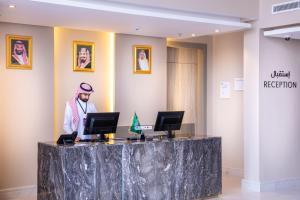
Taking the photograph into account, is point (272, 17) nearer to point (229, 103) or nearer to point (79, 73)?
point (229, 103)

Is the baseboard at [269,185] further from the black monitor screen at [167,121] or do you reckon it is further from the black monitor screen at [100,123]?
the black monitor screen at [100,123]

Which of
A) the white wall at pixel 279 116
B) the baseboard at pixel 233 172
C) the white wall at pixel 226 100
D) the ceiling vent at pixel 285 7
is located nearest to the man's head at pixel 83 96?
the white wall at pixel 279 116

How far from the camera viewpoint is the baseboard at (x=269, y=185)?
857cm

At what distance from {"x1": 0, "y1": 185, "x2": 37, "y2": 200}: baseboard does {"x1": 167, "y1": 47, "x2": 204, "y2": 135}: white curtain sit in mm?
3616

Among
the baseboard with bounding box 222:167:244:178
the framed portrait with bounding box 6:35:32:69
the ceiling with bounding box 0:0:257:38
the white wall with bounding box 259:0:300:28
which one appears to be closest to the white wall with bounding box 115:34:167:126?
the ceiling with bounding box 0:0:257:38

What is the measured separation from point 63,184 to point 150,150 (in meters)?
1.52

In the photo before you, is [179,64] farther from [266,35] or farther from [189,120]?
[266,35]

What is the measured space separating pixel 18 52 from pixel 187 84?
13.6 ft

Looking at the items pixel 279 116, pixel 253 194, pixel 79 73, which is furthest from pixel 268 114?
pixel 79 73

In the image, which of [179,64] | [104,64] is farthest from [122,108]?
[179,64]

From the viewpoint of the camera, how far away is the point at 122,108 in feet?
30.0

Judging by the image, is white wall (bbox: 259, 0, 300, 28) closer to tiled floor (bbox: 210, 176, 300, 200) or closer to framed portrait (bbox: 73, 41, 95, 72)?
tiled floor (bbox: 210, 176, 300, 200)

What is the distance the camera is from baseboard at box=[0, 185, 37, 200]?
25.1ft

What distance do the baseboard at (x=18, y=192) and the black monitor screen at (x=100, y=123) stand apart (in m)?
1.80
